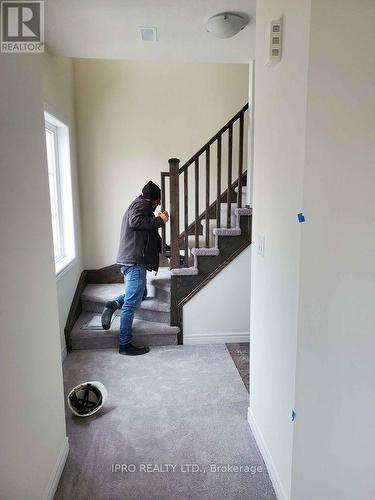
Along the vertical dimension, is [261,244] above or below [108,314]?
above

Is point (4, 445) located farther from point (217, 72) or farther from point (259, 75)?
point (217, 72)

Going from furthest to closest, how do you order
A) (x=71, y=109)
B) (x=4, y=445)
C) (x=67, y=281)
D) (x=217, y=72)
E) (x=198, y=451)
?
1. (x=217, y=72)
2. (x=71, y=109)
3. (x=67, y=281)
4. (x=198, y=451)
5. (x=4, y=445)

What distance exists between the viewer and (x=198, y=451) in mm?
1960

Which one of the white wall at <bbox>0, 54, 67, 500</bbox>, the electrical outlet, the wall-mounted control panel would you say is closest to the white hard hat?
the white wall at <bbox>0, 54, 67, 500</bbox>

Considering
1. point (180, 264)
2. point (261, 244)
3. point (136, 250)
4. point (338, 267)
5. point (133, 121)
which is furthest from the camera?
point (133, 121)

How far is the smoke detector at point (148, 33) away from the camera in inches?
97.7

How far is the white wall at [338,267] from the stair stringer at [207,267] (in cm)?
196

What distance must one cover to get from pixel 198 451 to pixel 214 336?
5.01 ft

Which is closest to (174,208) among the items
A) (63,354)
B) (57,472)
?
(63,354)

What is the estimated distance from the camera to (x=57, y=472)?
1744mm

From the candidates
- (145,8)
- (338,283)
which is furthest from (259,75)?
(338,283)

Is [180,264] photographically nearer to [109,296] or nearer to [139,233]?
[139,233]

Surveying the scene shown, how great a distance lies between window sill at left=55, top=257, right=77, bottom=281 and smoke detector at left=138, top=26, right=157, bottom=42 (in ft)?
6.88

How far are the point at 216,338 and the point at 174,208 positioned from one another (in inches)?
54.2
